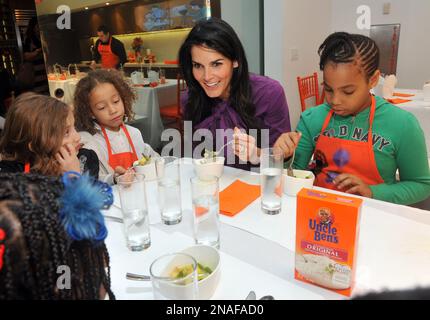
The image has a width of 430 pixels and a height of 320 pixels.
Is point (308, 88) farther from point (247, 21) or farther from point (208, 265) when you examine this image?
point (208, 265)

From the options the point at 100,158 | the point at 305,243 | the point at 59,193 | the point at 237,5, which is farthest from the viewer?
the point at 237,5

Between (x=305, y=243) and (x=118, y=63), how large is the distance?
10.2ft

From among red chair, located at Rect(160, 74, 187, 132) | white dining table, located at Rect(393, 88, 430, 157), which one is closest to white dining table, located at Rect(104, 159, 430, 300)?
white dining table, located at Rect(393, 88, 430, 157)

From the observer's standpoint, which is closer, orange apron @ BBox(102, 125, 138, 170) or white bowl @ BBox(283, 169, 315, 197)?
white bowl @ BBox(283, 169, 315, 197)

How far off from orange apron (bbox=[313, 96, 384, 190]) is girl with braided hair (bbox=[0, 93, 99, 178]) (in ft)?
3.61

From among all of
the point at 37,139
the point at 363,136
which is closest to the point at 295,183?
the point at 363,136

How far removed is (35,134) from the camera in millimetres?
1310

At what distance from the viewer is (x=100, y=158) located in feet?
5.75

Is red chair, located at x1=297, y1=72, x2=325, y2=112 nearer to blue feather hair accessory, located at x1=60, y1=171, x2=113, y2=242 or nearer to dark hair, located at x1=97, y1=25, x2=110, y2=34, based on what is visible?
dark hair, located at x1=97, y1=25, x2=110, y2=34

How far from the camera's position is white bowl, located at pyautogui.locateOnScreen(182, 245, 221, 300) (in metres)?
0.68

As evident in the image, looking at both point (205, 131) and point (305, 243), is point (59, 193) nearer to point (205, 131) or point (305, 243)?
point (305, 243)

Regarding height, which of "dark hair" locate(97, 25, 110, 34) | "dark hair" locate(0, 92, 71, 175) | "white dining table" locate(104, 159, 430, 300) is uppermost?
"dark hair" locate(97, 25, 110, 34)

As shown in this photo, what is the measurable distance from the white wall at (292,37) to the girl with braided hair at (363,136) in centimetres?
260

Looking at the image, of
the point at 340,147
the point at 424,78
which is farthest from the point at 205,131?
the point at 424,78
